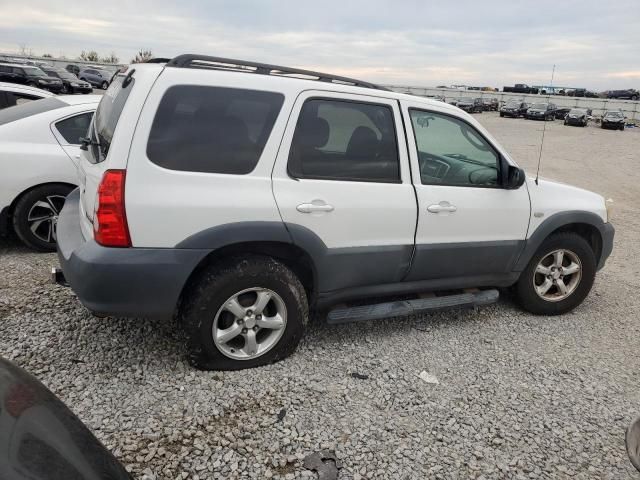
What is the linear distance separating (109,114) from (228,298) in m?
1.35

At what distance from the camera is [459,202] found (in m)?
3.66

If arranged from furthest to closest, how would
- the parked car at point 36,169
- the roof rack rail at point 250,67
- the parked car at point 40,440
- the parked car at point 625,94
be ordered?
the parked car at point 625,94 < the parked car at point 36,169 < the roof rack rail at point 250,67 < the parked car at point 40,440

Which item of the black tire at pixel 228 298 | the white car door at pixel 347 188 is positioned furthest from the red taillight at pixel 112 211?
the white car door at pixel 347 188

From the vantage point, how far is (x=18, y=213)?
4.79 metres

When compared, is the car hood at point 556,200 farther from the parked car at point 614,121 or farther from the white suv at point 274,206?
the parked car at point 614,121

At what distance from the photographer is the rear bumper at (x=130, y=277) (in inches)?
108

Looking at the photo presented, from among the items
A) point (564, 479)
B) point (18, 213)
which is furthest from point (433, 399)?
point (18, 213)

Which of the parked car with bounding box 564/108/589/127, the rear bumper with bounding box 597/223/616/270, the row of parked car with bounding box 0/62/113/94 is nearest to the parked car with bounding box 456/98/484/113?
the parked car with bounding box 564/108/589/127

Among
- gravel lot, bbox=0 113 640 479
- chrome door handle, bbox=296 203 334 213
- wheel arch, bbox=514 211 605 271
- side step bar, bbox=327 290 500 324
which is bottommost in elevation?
gravel lot, bbox=0 113 640 479

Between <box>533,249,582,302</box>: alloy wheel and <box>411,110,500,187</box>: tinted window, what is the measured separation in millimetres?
996

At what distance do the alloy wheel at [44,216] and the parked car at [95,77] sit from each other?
34.6 metres

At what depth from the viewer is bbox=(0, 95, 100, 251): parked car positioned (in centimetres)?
472

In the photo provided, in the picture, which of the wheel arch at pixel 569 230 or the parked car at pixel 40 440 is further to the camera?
the wheel arch at pixel 569 230

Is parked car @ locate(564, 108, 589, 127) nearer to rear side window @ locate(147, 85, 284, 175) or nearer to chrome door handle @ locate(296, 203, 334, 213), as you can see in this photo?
chrome door handle @ locate(296, 203, 334, 213)
